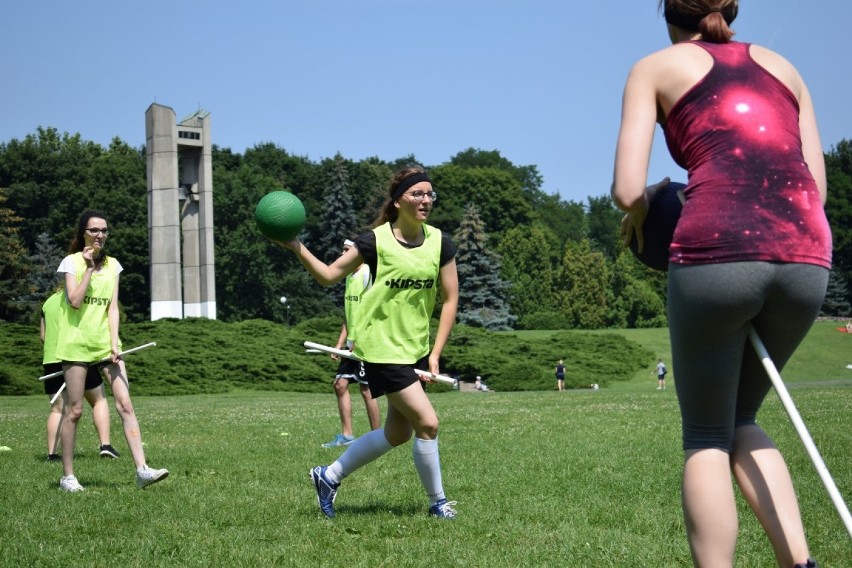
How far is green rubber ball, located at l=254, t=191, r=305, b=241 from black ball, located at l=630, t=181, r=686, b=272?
271 cm

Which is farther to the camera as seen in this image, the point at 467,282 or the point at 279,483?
the point at 467,282

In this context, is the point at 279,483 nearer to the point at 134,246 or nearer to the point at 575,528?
the point at 575,528

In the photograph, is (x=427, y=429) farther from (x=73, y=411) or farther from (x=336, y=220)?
(x=336, y=220)

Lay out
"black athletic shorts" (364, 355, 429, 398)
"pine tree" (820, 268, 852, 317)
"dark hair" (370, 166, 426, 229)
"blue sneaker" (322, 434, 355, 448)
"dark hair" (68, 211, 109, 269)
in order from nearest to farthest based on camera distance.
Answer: "black athletic shorts" (364, 355, 429, 398) → "dark hair" (370, 166, 426, 229) → "dark hair" (68, 211, 109, 269) → "blue sneaker" (322, 434, 355, 448) → "pine tree" (820, 268, 852, 317)

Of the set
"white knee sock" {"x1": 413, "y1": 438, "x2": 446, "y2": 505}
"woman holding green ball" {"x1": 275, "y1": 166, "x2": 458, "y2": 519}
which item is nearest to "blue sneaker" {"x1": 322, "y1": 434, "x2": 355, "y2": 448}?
"woman holding green ball" {"x1": 275, "y1": 166, "x2": 458, "y2": 519}

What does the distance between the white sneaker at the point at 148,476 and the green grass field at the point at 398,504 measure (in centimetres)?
9

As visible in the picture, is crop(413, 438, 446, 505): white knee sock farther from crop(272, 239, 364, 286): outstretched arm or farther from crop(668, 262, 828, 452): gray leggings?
crop(668, 262, 828, 452): gray leggings

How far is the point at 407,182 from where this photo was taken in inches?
291

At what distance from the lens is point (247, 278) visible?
269 feet

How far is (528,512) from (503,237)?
87933 millimetres

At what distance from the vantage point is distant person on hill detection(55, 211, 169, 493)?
9258 mm

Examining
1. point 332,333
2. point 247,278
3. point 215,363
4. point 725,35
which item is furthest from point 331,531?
point 247,278

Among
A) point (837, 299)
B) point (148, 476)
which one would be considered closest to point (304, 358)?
point (148, 476)

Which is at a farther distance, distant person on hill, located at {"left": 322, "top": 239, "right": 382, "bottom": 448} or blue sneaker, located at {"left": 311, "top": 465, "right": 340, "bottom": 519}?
distant person on hill, located at {"left": 322, "top": 239, "right": 382, "bottom": 448}
